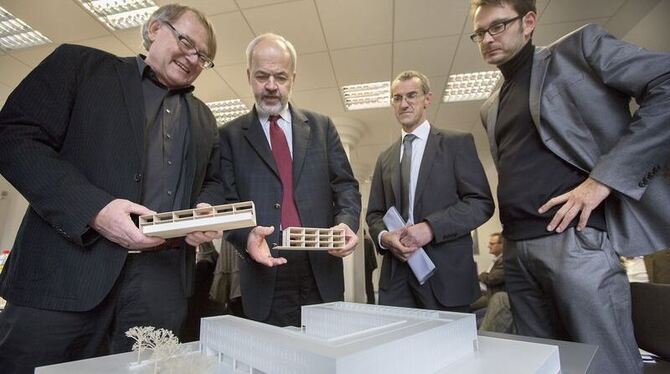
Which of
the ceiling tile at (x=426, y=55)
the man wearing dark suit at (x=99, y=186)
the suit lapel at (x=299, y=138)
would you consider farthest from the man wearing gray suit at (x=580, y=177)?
the ceiling tile at (x=426, y=55)

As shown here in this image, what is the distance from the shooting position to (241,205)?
0.89 m

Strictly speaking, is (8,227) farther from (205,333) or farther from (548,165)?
(548,165)

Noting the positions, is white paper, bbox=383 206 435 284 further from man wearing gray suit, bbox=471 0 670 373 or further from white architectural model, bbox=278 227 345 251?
white architectural model, bbox=278 227 345 251

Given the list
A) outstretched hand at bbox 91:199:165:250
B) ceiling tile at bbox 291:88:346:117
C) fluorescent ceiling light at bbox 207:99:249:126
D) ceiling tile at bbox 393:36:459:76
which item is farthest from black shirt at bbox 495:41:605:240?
fluorescent ceiling light at bbox 207:99:249:126

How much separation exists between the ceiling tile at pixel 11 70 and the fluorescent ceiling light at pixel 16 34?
0.24 metres

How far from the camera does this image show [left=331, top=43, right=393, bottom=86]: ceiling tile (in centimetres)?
386

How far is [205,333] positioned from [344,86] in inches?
168

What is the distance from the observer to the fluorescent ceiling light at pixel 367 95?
15.5 feet

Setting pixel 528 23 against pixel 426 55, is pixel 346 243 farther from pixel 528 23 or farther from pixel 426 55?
pixel 426 55

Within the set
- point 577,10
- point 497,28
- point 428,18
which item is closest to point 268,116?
point 497,28

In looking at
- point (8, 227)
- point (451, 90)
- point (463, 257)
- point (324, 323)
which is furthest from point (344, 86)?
point (8, 227)

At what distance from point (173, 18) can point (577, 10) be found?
12.3 ft

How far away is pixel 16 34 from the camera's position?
3.43m

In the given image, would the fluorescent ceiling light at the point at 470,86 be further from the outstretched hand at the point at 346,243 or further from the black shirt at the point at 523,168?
the outstretched hand at the point at 346,243
